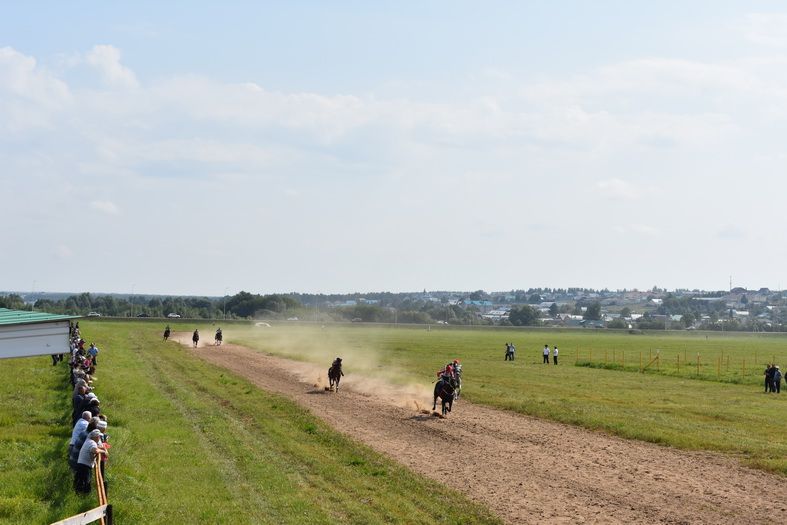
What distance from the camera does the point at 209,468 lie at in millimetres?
18719

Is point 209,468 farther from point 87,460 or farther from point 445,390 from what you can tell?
point 445,390

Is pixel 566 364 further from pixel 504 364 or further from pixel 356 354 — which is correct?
pixel 356 354

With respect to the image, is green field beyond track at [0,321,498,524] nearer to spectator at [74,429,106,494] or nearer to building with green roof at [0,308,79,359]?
spectator at [74,429,106,494]

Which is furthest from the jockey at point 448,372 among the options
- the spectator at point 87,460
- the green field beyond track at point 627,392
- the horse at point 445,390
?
the spectator at point 87,460

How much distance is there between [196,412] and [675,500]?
53.8ft

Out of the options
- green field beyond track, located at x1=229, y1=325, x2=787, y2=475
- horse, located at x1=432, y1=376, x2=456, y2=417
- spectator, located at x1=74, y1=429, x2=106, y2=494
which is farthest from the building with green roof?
green field beyond track, located at x1=229, y1=325, x2=787, y2=475

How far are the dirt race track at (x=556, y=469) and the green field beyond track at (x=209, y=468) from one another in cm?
103

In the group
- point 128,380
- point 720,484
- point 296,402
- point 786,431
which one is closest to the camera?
point 720,484

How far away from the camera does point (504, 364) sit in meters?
57.6

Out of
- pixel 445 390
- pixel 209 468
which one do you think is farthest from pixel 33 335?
pixel 445 390

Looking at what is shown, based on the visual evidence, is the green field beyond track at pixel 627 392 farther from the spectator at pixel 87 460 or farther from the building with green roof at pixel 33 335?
the building with green roof at pixel 33 335

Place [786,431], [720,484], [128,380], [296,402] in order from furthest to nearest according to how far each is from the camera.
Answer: [128,380], [296,402], [786,431], [720,484]

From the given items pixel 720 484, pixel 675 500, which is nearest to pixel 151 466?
pixel 675 500

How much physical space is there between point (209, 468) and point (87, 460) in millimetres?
4536
